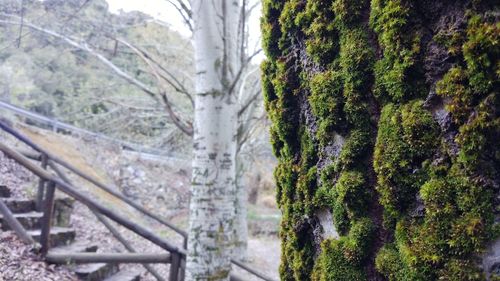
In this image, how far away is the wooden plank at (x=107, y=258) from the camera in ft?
13.3

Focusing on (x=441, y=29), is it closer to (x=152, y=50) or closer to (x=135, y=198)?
(x=152, y=50)

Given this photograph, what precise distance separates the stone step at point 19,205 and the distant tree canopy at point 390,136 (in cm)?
452

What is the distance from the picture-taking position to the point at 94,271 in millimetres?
4383

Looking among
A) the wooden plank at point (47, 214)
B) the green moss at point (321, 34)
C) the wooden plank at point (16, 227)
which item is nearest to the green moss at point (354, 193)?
the green moss at point (321, 34)

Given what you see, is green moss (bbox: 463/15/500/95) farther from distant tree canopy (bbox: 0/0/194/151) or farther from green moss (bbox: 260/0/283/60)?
distant tree canopy (bbox: 0/0/194/151)

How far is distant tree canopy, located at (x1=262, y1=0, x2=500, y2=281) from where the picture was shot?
96 cm

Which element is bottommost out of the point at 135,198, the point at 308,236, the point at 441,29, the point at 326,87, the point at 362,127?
the point at 135,198

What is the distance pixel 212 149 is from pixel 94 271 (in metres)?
2.13

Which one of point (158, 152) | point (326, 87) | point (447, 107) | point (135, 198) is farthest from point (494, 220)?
point (158, 152)

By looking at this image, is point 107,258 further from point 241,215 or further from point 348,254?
point 241,215

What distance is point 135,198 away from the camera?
1364 centimetres

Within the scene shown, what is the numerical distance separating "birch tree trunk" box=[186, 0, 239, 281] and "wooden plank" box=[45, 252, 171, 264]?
2.48 feet

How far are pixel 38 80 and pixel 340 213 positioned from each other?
14637 mm

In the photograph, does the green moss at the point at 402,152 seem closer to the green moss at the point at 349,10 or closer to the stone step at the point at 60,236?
the green moss at the point at 349,10
